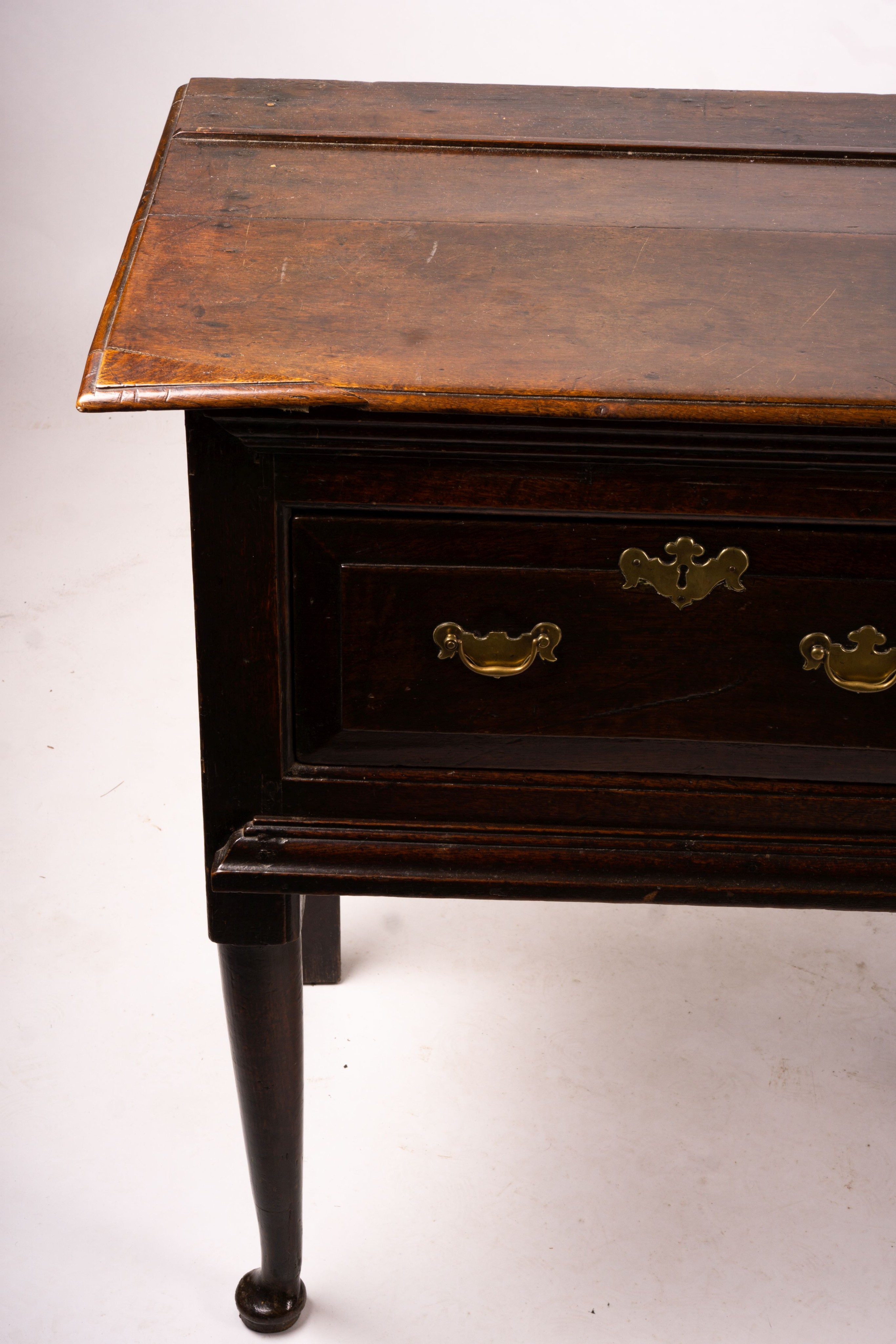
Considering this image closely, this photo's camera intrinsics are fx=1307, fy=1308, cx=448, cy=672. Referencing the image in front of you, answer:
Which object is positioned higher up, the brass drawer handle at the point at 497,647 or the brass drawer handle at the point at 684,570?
the brass drawer handle at the point at 684,570

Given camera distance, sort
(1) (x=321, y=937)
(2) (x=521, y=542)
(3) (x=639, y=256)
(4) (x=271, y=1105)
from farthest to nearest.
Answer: (1) (x=321, y=937) → (4) (x=271, y=1105) → (3) (x=639, y=256) → (2) (x=521, y=542)

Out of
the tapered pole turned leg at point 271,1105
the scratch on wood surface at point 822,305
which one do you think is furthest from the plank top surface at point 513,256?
the tapered pole turned leg at point 271,1105

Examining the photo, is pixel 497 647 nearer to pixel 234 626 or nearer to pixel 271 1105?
pixel 234 626

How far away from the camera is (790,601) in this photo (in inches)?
33.4

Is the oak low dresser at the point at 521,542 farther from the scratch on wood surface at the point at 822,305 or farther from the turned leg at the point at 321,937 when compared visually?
the turned leg at the point at 321,937

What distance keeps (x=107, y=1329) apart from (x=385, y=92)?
117 cm

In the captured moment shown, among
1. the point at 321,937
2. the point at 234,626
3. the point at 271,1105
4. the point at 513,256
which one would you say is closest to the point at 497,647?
the point at 234,626

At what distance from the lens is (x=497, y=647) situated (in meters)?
0.86

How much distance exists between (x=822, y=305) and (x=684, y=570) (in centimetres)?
21

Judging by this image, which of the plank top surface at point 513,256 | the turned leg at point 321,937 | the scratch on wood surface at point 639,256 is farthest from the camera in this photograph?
the turned leg at point 321,937

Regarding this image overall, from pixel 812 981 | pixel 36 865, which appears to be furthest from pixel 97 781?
pixel 812 981

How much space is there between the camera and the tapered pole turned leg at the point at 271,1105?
988 mm

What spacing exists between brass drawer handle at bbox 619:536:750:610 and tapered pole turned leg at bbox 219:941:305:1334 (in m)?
0.38

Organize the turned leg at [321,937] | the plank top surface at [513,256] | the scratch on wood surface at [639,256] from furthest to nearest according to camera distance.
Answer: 1. the turned leg at [321,937]
2. the scratch on wood surface at [639,256]
3. the plank top surface at [513,256]
